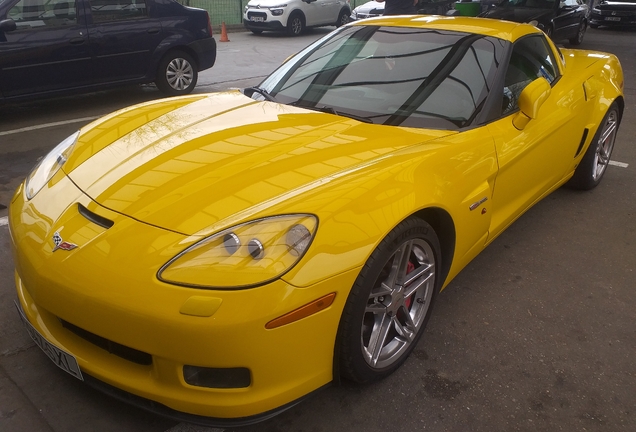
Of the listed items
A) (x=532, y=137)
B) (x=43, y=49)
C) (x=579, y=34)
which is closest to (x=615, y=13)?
(x=579, y=34)

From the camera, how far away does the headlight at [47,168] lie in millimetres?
2443

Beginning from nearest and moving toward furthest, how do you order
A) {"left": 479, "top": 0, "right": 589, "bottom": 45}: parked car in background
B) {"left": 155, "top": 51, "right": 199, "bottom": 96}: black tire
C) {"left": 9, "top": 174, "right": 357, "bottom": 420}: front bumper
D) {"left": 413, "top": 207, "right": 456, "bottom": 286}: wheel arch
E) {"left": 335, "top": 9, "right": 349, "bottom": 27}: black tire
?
1. {"left": 9, "top": 174, "right": 357, "bottom": 420}: front bumper
2. {"left": 413, "top": 207, "right": 456, "bottom": 286}: wheel arch
3. {"left": 155, "top": 51, "right": 199, "bottom": 96}: black tire
4. {"left": 479, "top": 0, "right": 589, "bottom": 45}: parked car in background
5. {"left": 335, "top": 9, "right": 349, "bottom": 27}: black tire

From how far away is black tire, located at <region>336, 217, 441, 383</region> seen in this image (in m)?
2.04

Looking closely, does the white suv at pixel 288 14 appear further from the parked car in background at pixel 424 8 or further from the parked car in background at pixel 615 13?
the parked car in background at pixel 615 13

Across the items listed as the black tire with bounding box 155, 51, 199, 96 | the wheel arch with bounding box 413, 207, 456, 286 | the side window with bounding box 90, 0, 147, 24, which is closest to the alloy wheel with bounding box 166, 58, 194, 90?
the black tire with bounding box 155, 51, 199, 96

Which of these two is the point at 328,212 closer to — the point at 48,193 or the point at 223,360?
the point at 223,360

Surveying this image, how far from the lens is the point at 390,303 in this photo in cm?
231

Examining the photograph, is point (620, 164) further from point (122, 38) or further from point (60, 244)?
point (122, 38)

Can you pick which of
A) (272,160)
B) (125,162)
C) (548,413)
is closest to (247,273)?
(272,160)

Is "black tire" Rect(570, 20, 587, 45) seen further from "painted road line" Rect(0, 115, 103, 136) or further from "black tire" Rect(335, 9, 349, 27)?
"painted road line" Rect(0, 115, 103, 136)

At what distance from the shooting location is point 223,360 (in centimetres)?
178

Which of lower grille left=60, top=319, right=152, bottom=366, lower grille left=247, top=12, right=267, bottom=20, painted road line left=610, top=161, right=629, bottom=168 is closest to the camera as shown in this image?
lower grille left=60, top=319, right=152, bottom=366

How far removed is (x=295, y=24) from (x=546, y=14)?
6.28 meters

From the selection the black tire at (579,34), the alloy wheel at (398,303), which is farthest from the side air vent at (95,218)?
the black tire at (579,34)
